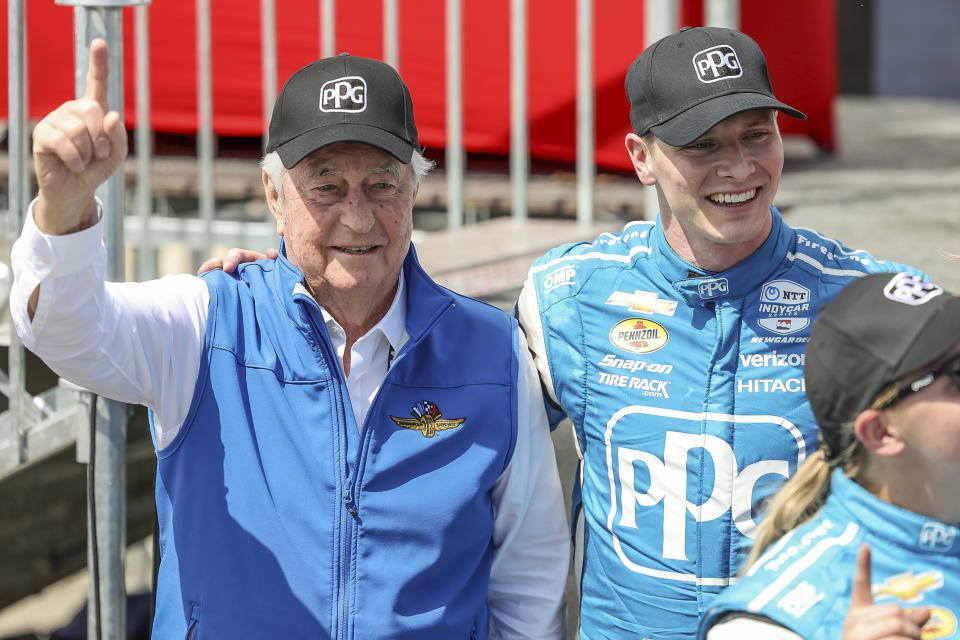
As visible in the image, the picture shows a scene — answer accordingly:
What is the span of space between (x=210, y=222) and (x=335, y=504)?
2299mm

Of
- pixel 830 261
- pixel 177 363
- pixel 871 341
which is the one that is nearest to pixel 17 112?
pixel 177 363

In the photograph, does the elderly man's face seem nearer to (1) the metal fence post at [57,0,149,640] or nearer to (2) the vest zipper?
(2) the vest zipper

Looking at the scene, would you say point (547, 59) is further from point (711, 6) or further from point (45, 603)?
point (45, 603)

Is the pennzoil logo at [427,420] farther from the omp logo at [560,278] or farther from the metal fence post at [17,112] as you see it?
the metal fence post at [17,112]

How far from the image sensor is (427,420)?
2.14 metres

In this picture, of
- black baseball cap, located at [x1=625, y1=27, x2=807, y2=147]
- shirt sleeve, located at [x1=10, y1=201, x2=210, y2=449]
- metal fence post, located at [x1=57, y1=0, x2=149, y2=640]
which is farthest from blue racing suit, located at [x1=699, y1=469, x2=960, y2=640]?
metal fence post, located at [x1=57, y1=0, x2=149, y2=640]

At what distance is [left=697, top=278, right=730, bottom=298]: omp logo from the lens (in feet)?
7.07

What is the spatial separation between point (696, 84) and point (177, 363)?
1027 mm

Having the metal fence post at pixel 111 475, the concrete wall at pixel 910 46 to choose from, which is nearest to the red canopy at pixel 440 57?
the metal fence post at pixel 111 475

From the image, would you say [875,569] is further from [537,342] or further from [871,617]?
[537,342]

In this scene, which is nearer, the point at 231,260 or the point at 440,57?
the point at 231,260

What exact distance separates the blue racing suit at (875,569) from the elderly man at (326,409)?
66cm

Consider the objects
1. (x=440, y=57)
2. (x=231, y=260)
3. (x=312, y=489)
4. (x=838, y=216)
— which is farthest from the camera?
(x=440, y=57)

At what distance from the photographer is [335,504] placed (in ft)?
6.72
